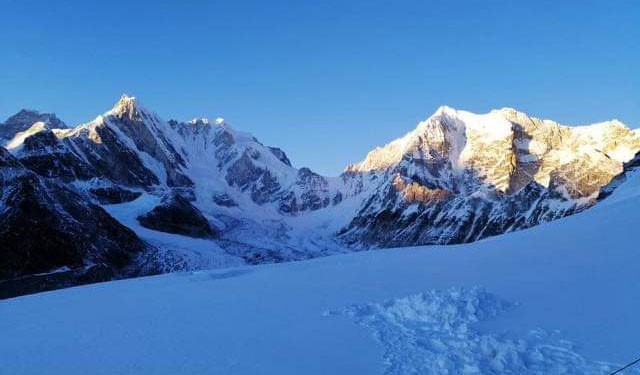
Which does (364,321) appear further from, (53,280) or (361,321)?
(53,280)

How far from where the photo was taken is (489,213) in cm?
18538

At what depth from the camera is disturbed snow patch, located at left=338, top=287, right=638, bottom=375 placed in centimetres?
852

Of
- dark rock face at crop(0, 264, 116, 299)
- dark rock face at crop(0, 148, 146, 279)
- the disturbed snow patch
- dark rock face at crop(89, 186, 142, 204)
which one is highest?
dark rock face at crop(89, 186, 142, 204)

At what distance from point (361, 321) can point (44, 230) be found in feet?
306

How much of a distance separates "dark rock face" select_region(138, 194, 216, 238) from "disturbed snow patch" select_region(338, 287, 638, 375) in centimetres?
13675

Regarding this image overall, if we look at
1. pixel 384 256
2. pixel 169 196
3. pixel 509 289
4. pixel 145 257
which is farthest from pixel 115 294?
pixel 169 196

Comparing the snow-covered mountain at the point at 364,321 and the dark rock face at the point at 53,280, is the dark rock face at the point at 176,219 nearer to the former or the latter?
the dark rock face at the point at 53,280

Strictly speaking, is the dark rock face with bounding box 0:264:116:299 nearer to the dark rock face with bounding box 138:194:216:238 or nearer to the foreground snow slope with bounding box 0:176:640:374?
the dark rock face with bounding box 138:194:216:238

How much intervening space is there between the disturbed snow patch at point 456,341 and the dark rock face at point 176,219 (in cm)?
13675

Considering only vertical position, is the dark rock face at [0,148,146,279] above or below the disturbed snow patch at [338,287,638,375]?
above

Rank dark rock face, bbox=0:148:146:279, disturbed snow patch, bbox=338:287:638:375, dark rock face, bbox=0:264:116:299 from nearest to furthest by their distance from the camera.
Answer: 1. disturbed snow patch, bbox=338:287:638:375
2. dark rock face, bbox=0:264:116:299
3. dark rock face, bbox=0:148:146:279

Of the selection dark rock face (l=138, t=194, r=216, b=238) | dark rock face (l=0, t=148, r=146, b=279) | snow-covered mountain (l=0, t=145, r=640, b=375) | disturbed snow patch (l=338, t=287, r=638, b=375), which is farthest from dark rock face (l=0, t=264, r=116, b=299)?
disturbed snow patch (l=338, t=287, r=638, b=375)

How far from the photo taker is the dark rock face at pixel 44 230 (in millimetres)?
84500

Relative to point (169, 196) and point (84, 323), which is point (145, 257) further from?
point (84, 323)
